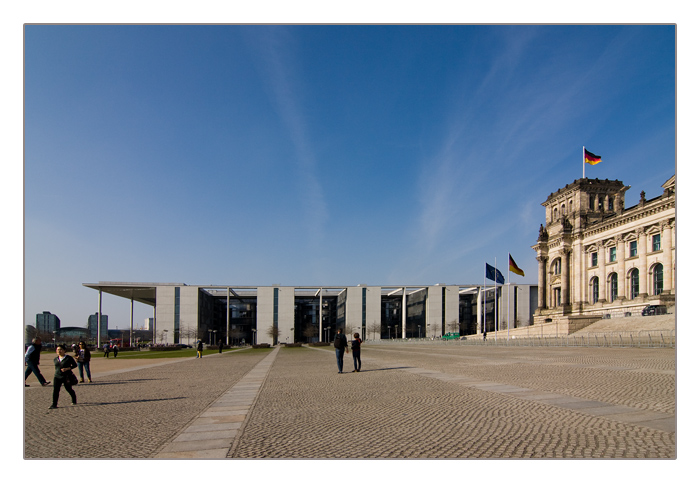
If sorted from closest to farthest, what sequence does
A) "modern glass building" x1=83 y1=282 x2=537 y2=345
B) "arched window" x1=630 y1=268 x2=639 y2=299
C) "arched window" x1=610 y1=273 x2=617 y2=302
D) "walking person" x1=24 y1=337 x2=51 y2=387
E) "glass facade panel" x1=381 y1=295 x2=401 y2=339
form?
"walking person" x1=24 y1=337 x2=51 y2=387
"arched window" x1=630 y1=268 x2=639 y2=299
"arched window" x1=610 y1=273 x2=617 y2=302
"modern glass building" x1=83 y1=282 x2=537 y2=345
"glass facade panel" x1=381 y1=295 x2=401 y2=339

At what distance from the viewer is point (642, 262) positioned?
223ft

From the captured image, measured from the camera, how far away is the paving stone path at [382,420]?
6930 millimetres

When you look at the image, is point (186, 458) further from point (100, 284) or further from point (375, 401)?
point (100, 284)

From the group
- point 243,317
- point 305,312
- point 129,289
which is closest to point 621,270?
point 305,312

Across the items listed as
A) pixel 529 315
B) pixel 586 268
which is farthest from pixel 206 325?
pixel 586 268

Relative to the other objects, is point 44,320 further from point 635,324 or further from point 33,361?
point 635,324

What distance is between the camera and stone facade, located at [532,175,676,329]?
2571 inches

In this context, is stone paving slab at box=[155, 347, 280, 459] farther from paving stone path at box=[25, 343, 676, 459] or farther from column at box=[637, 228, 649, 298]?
column at box=[637, 228, 649, 298]

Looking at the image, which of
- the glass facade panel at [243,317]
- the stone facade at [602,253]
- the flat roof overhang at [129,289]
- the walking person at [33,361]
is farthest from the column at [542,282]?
the walking person at [33,361]

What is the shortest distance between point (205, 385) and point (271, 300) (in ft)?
350

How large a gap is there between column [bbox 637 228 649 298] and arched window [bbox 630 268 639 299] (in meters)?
2.58

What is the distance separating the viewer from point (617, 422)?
8.05 meters

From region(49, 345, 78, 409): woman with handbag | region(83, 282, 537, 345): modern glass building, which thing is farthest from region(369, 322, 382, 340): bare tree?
region(49, 345, 78, 409): woman with handbag

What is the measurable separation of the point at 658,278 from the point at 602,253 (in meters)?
12.2
